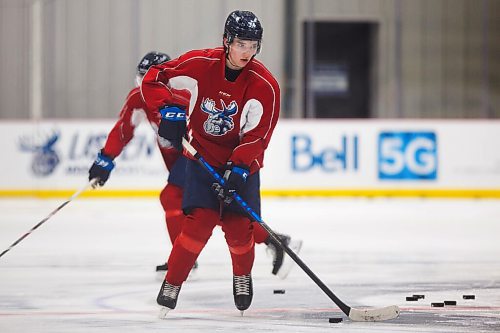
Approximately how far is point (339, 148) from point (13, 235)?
421cm

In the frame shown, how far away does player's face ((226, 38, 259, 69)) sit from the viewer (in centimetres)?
341

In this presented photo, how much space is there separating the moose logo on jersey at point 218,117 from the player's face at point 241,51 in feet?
0.48

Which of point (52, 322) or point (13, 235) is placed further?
point (13, 235)

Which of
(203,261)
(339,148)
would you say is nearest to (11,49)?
(339,148)

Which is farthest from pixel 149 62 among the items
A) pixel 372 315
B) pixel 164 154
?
pixel 372 315

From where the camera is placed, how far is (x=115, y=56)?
11.6 metres

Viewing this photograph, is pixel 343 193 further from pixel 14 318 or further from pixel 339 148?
pixel 14 318

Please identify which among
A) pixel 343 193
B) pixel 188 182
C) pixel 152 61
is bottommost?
pixel 343 193

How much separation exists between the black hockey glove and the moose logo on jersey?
8cm

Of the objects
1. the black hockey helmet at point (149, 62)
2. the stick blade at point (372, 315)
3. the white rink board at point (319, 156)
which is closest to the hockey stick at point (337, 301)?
the stick blade at point (372, 315)

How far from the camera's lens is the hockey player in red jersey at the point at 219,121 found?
136 inches

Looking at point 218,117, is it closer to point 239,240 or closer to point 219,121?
point 219,121

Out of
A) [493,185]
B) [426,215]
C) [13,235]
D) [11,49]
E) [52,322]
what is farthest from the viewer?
[11,49]

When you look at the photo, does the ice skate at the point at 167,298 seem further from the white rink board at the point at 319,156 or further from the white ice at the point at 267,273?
the white rink board at the point at 319,156
